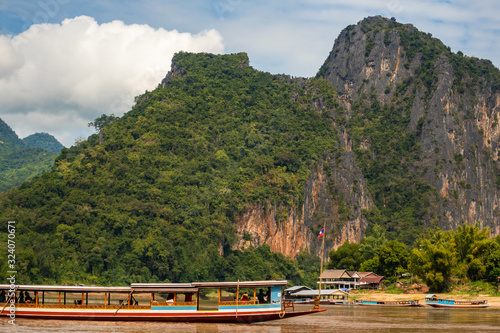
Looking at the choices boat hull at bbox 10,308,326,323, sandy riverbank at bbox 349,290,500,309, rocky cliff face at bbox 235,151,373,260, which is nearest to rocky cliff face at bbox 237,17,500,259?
rocky cliff face at bbox 235,151,373,260

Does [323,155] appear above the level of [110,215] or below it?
above

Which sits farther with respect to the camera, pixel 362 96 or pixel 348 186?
pixel 362 96

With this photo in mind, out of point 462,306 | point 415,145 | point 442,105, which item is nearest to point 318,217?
point 415,145

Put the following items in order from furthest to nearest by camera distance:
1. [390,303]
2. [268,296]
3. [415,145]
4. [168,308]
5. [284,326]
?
[415,145]
[390,303]
[268,296]
[284,326]
[168,308]

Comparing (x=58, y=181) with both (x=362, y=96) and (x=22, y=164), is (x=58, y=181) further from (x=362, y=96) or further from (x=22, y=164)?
(x=362, y=96)

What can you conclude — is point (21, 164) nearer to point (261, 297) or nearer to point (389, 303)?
point (389, 303)

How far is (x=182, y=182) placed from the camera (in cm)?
12219

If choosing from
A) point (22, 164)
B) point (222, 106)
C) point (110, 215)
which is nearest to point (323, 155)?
point (222, 106)

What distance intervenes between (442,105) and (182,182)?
78094mm

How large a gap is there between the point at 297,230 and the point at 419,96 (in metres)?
63.4

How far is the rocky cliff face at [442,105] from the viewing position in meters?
157

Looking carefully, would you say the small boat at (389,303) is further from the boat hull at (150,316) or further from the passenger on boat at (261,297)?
the boat hull at (150,316)

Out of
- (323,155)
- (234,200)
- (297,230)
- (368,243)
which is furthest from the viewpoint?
(323,155)

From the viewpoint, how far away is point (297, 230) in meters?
132
